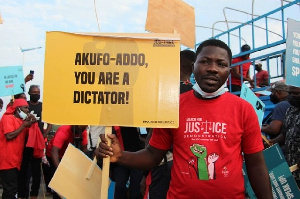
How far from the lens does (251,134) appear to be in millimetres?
2314

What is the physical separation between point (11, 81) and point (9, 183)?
188cm

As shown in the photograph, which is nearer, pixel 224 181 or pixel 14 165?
pixel 224 181

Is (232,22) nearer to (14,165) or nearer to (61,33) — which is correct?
(14,165)

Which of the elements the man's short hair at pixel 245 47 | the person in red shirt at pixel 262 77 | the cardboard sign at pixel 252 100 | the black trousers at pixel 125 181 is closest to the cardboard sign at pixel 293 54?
the cardboard sign at pixel 252 100

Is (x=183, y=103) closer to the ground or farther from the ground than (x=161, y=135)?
farther from the ground

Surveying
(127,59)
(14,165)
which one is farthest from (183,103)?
(14,165)

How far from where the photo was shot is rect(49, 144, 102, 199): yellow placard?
10.2ft

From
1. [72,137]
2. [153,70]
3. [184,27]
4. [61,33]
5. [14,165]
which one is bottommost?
[14,165]

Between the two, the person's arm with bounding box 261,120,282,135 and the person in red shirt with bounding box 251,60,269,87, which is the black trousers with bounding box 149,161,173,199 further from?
the person in red shirt with bounding box 251,60,269,87

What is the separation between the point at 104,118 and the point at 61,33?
0.58 metres

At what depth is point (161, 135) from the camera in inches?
99.3

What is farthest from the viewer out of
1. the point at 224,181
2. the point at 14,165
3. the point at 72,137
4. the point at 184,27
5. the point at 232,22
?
the point at 232,22

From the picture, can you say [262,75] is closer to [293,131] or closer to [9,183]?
[293,131]

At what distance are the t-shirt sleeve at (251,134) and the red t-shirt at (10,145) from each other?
4.79 meters
